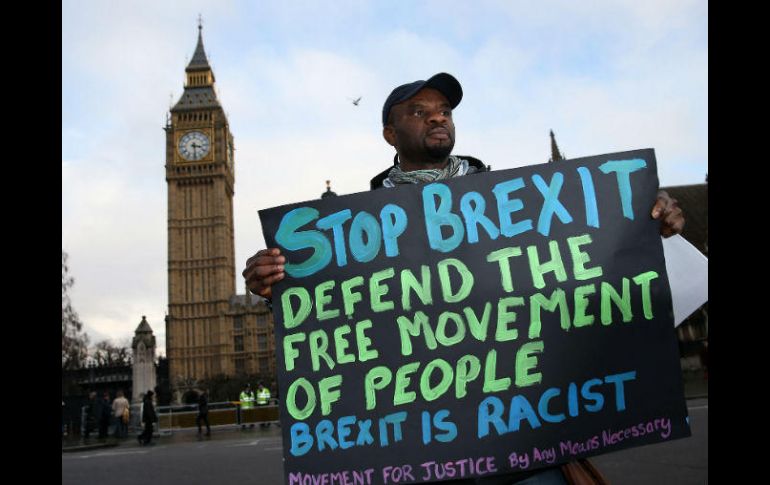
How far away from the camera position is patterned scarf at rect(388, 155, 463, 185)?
2.58 meters

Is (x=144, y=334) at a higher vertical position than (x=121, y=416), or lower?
higher

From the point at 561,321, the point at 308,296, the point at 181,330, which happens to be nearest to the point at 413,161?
the point at 308,296

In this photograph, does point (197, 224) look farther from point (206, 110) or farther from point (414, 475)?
point (414, 475)

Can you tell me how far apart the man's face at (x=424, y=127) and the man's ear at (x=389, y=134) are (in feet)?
0.26

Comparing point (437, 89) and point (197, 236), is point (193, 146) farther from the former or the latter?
point (437, 89)

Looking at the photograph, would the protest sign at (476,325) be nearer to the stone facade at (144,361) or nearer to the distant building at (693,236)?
the stone facade at (144,361)

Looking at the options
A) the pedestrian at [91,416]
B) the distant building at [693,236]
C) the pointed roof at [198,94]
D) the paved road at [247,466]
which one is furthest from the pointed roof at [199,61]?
the paved road at [247,466]

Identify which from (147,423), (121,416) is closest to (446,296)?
(147,423)

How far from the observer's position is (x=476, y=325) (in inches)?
93.9

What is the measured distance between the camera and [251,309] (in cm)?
8712

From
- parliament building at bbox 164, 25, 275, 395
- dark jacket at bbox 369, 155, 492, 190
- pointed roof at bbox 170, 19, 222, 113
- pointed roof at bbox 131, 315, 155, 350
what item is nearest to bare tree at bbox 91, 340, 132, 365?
parliament building at bbox 164, 25, 275, 395

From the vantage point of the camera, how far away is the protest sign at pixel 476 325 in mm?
2289

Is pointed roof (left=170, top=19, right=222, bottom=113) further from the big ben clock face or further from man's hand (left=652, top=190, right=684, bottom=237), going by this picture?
man's hand (left=652, top=190, right=684, bottom=237)

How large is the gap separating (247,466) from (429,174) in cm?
769
